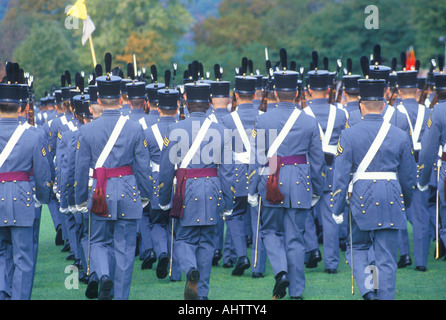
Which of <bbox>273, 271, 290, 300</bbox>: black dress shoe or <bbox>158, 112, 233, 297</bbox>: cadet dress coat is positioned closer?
<bbox>158, 112, 233, 297</bbox>: cadet dress coat

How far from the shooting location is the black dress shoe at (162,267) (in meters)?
10.2

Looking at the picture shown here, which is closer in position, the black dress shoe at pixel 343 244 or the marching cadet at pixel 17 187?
the marching cadet at pixel 17 187

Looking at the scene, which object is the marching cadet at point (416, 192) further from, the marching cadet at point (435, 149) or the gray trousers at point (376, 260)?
the gray trousers at point (376, 260)

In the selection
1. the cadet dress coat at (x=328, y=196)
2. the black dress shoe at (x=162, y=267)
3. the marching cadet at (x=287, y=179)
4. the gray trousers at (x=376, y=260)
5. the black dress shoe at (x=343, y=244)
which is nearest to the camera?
the gray trousers at (x=376, y=260)

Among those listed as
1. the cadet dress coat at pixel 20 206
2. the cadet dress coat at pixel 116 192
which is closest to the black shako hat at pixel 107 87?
the cadet dress coat at pixel 116 192

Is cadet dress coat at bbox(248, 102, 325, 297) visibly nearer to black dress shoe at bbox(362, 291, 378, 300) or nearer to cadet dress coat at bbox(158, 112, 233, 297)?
cadet dress coat at bbox(158, 112, 233, 297)

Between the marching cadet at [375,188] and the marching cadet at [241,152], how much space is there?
2765 millimetres

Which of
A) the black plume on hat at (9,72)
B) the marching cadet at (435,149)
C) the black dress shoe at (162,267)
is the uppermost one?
the black plume on hat at (9,72)

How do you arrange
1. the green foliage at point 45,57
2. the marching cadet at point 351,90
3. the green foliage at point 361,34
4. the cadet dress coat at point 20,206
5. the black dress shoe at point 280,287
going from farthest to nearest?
the green foliage at point 361,34, the green foliage at point 45,57, the marching cadet at point 351,90, the black dress shoe at point 280,287, the cadet dress coat at point 20,206

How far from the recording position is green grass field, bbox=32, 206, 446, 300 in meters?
9.29

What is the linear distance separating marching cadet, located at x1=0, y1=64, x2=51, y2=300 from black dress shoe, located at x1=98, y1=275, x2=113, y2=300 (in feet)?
2.27

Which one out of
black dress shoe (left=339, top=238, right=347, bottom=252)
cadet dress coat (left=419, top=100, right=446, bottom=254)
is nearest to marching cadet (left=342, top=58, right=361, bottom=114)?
black dress shoe (left=339, top=238, right=347, bottom=252)

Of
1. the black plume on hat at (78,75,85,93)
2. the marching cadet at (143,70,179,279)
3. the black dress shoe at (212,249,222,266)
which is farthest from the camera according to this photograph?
the black dress shoe at (212,249,222,266)
